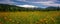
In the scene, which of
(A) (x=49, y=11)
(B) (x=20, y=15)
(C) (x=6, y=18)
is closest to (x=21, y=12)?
(B) (x=20, y=15)

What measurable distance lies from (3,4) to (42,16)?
0.36 m

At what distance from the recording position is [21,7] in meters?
1.42

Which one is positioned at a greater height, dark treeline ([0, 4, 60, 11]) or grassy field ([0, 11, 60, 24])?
dark treeline ([0, 4, 60, 11])

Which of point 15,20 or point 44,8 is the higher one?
point 44,8

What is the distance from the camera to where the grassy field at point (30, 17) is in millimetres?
1408

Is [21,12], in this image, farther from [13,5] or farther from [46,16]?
[46,16]

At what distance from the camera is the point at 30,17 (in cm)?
141

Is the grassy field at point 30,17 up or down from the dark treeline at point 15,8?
down

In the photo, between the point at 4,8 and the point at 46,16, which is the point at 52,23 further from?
the point at 4,8

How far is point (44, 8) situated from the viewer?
55.9 inches

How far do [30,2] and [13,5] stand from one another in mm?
150

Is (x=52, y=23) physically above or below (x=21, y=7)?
below

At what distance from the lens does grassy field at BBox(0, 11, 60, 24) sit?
141cm

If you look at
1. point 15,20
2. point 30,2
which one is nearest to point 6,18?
point 15,20
